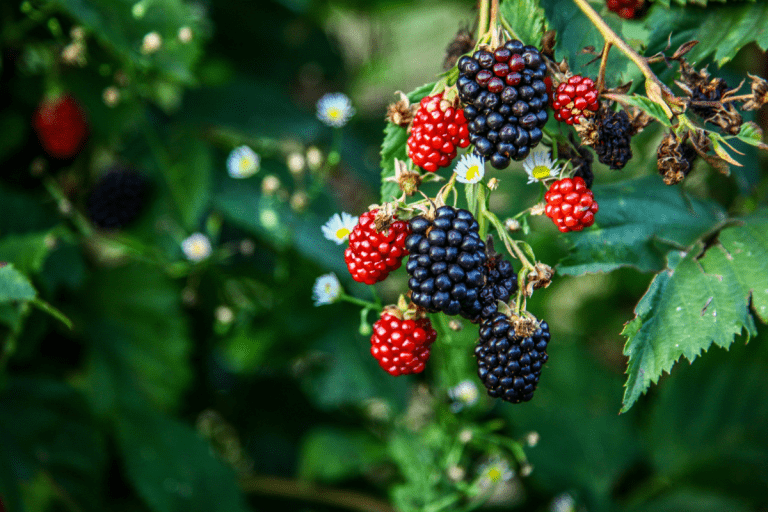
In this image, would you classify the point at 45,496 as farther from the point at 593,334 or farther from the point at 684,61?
the point at 593,334

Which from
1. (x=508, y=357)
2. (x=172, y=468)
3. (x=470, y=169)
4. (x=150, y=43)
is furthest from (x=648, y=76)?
(x=172, y=468)

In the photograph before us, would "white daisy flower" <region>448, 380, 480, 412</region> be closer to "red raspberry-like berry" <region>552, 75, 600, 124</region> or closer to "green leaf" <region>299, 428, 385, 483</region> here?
"green leaf" <region>299, 428, 385, 483</region>

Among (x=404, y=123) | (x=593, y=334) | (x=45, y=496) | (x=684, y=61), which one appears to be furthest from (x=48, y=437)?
(x=593, y=334)

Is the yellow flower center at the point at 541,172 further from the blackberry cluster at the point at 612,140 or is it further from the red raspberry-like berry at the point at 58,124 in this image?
the red raspberry-like berry at the point at 58,124

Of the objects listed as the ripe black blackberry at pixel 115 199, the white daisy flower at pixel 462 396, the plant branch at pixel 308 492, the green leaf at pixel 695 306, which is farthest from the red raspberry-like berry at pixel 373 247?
the plant branch at pixel 308 492

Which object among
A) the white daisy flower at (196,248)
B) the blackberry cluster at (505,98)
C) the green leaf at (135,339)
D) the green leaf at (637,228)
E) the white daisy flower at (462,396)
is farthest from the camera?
the green leaf at (135,339)

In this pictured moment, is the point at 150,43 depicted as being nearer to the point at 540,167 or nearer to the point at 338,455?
the point at 540,167

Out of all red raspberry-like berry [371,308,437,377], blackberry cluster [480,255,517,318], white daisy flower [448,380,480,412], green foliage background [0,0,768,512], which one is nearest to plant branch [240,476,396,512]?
green foliage background [0,0,768,512]
